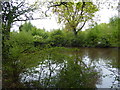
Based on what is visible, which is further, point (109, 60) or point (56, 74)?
point (109, 60)

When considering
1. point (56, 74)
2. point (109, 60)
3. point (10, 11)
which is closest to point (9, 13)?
point (10, 11)

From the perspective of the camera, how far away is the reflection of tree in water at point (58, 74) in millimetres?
1224

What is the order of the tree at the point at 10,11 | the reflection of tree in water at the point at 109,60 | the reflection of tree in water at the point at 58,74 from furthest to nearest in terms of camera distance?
the reflection of tree in water at the point at 109,60, the tree at the point at 10,11, the reflection of tree in water at the point at 58,74

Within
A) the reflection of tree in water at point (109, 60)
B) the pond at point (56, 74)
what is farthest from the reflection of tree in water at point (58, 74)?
the reflection of tree in water at point (109, 60)

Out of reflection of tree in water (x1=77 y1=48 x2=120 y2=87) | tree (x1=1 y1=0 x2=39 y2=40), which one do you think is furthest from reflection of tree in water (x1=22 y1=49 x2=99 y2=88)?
tree (x1=1 y1=0 x2=39 y2=40)

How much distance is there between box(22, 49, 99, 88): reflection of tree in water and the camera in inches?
48.2

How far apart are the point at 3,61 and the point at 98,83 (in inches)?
51.3

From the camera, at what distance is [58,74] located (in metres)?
1.29

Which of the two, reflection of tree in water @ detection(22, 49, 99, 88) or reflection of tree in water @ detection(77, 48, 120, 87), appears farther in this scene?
reflection of tree in water @ detection(77, 48, 120, 87)

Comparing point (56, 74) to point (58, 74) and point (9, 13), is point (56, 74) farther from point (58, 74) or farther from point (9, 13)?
point (9, 13)

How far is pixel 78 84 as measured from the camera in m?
1.20

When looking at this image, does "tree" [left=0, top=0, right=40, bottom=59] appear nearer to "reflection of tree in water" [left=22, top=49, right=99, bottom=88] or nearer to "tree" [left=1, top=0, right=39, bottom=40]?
"tree" [left=1, top=0, right=39, bottom=40]

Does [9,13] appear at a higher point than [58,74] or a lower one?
higher

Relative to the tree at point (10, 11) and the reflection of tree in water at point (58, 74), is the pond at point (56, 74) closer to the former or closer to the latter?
the reflection of tree in water at point (58, 74)
